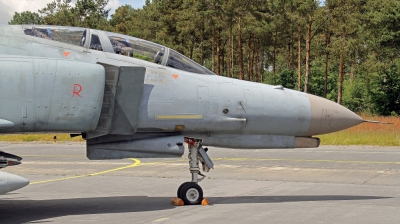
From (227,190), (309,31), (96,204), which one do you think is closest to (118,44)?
(96,204)

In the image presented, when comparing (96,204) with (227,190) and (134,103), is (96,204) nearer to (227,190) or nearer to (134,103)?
(134,103)

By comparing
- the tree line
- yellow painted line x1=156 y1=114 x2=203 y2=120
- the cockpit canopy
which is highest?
the tree line

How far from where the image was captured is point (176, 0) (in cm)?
7175

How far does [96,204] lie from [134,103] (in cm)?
265

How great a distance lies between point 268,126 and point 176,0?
63065 millimetres

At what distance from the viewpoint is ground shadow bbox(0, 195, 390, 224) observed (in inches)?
396

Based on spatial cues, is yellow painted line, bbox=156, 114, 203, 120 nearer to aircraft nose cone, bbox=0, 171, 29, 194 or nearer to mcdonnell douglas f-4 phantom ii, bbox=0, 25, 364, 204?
mcdonnell douglas f-4 phantom ii, bbox=0, 25, 364, 204

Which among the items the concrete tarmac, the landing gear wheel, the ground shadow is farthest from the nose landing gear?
the ground shadow

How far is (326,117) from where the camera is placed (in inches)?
416

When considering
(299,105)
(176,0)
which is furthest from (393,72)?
(299,105)

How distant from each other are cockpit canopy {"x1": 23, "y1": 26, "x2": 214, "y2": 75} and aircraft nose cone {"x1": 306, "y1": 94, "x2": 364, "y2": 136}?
2055mm

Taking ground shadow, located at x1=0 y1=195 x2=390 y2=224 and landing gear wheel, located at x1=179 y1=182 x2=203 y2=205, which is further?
landing gear wheel, located at x1=179 y1=182 x2=203 y2=205

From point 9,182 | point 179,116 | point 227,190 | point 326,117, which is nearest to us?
point 9,182

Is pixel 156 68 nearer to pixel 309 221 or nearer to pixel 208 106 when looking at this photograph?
pixel 208 106
